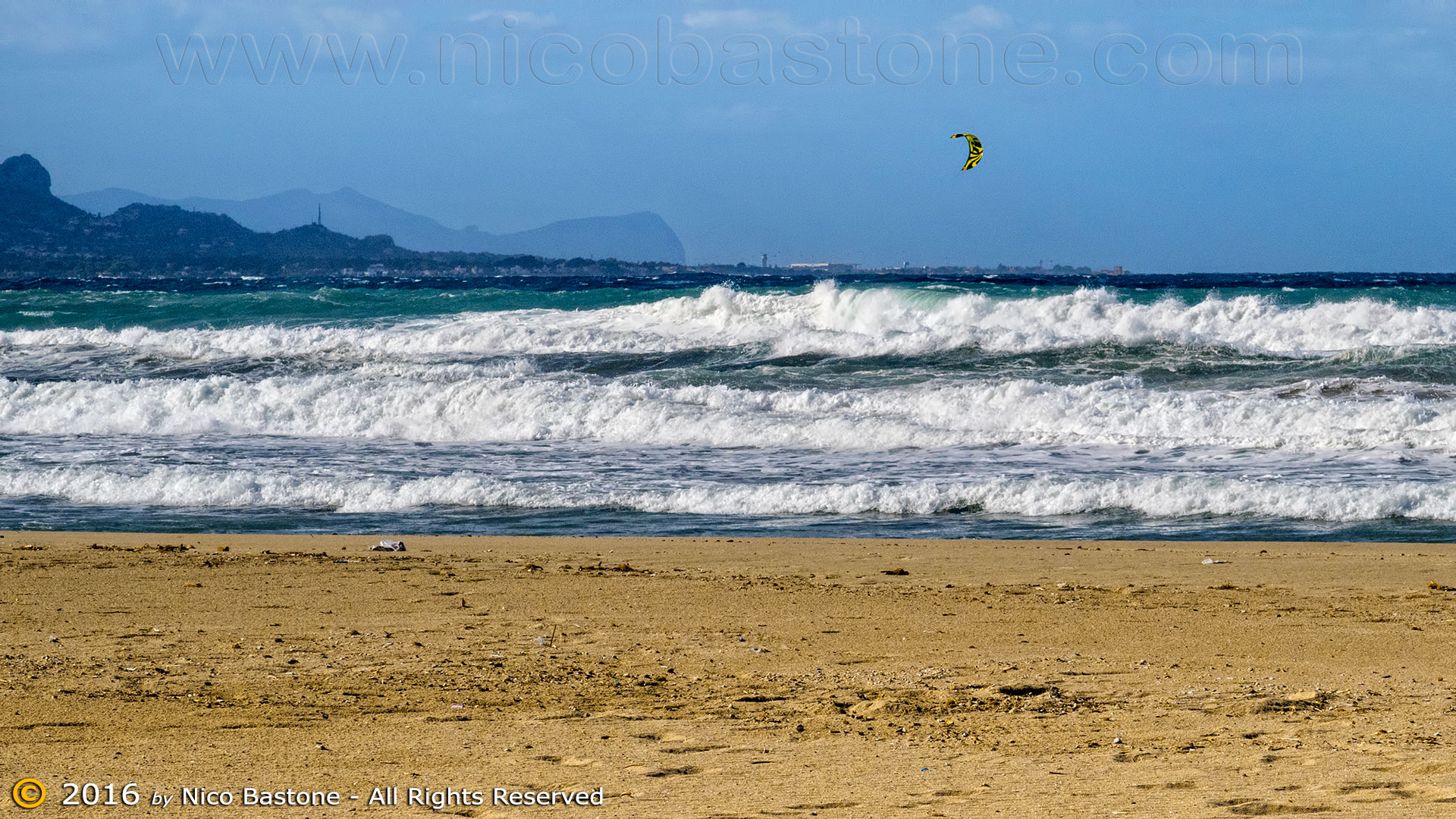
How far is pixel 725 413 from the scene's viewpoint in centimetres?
1439

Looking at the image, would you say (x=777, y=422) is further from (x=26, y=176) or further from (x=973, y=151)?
(x=26, y=176)

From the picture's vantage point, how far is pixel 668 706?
13.7 ft

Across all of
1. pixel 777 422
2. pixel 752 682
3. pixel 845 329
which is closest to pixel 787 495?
pixel 777 422

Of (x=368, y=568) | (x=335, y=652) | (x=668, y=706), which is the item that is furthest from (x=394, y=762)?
(x=368, y=568)

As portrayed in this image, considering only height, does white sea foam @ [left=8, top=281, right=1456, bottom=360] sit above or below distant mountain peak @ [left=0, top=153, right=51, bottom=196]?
below

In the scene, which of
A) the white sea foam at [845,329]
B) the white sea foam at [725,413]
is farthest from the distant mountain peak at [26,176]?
the white sea foam at [725,413]

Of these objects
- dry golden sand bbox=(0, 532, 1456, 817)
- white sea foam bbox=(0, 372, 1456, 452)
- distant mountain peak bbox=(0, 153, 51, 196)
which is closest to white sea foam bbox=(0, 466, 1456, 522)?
dry golden sand bbox=(0, 532, 1456, 817)

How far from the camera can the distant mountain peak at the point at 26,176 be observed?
360 feet

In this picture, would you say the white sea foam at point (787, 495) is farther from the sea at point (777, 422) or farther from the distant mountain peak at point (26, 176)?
the distant mountain peak at point (26, 176)

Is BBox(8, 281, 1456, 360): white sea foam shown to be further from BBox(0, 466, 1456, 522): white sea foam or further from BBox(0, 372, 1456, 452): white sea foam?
BBox(0, 466, 1456, 522): white sea foam

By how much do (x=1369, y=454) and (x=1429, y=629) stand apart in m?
7.02

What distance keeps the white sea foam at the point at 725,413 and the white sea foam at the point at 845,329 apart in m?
4.40

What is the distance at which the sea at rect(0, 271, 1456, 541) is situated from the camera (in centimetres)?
959

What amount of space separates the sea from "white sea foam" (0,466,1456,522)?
0.10ft
